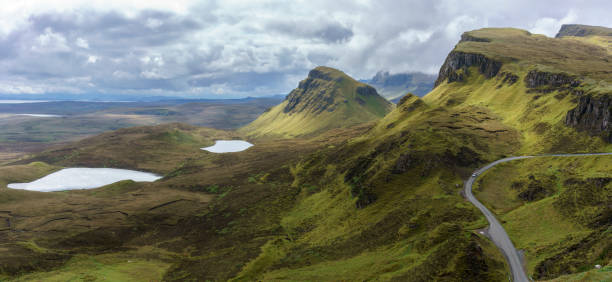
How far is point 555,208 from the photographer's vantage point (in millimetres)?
76875

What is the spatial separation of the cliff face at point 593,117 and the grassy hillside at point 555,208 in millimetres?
19931

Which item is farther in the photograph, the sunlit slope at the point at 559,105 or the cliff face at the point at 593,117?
the sunlit slope at the point at 559,105

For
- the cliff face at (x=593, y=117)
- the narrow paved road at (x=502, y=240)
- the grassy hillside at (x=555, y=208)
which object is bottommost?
the narrow paved road at (x=502, y=240)

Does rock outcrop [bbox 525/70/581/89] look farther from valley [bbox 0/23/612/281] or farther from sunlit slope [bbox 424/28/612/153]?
valley [bbox 0/23/612/281]

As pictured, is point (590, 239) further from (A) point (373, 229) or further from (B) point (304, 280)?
(B) point (304, 280)

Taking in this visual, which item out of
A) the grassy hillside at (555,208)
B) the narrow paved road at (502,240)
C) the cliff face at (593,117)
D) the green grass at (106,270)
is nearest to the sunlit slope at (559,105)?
the cliff face at (593,117)

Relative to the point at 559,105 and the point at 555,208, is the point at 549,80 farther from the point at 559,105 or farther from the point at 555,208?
the point at 555,208

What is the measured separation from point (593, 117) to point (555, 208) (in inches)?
2354

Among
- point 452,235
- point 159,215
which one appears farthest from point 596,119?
point 159,215

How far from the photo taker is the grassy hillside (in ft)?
182

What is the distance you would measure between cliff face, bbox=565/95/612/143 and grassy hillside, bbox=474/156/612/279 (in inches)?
785

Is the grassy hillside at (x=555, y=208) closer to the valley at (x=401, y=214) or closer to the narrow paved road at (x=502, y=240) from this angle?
the valley at (x=401, y=214)

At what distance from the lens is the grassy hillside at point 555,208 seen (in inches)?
2188

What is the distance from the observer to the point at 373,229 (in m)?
101
